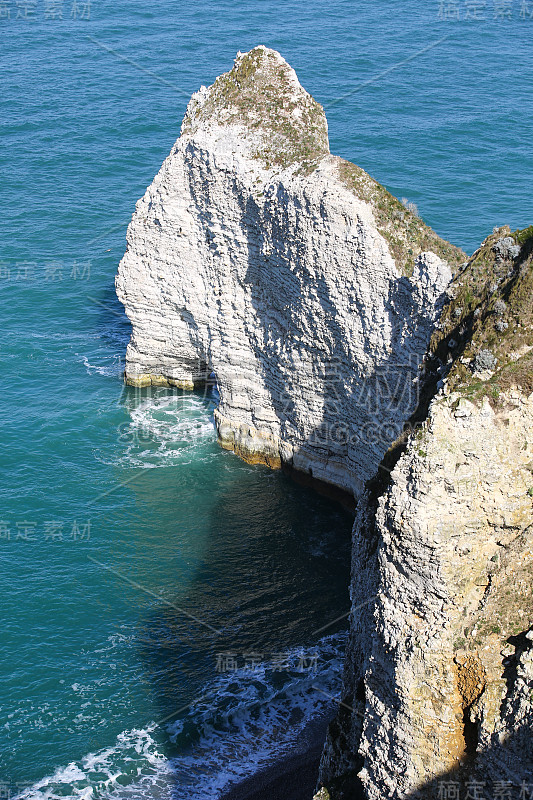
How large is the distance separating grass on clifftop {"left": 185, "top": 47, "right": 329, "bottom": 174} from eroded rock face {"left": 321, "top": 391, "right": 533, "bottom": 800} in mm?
22430

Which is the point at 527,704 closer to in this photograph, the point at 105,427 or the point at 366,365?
the point at 366,365

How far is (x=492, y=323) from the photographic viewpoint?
24.8 meters

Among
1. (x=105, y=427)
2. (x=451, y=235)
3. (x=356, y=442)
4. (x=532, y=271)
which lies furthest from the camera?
(x=451, y=235)

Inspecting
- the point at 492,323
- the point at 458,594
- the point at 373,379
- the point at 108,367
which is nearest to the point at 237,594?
the point at 373,379

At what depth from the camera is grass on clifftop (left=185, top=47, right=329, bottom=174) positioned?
41969 mm

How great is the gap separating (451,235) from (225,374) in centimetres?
2455

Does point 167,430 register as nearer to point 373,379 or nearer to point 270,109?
point 373,379

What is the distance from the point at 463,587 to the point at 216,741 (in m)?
17.0

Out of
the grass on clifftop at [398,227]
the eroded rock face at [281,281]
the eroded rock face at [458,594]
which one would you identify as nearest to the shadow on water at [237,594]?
the eroded rock face at [281,281]

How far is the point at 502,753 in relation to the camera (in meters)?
21.9

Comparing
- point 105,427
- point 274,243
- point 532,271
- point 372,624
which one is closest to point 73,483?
point 105,427

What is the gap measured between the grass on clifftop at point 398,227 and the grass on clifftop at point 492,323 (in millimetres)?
6877

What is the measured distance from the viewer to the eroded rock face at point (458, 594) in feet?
73.6

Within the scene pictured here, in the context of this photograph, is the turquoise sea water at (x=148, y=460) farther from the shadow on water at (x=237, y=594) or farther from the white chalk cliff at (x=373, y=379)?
the white chalk cliff at (x=373, y=379)
